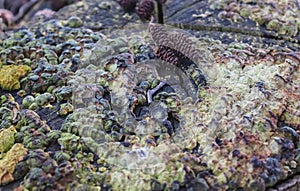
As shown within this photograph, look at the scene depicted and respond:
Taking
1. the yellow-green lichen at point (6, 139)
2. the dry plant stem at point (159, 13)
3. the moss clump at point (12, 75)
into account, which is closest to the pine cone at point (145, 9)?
the dry plant stem at point (159, 13)

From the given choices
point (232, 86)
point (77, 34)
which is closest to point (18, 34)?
point (77, 34)

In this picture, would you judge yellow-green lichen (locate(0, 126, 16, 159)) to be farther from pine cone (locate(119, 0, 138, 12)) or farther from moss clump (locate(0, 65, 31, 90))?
pine cone (locate(119, 0, 138, 12))

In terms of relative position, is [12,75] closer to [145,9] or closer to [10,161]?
[10,161]

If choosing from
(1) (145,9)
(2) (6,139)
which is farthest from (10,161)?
(1) (145,9)

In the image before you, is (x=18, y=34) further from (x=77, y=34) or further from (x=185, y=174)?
(x=185, y=174)

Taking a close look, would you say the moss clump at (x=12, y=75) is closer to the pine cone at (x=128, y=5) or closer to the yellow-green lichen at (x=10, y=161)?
the yellow-green lichen at (x=10, y=161)

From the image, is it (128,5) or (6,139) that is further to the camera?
(128,5)

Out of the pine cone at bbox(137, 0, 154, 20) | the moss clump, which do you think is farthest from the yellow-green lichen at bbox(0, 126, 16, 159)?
the pine cone at bbox(137, 0, 154, 20)
